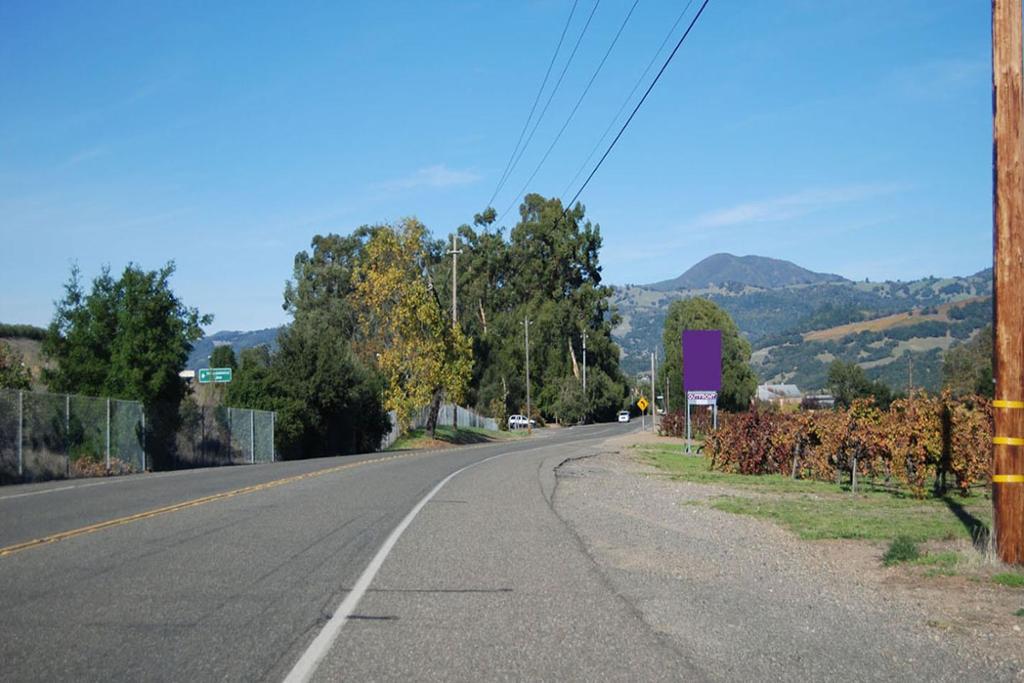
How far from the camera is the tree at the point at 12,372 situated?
35259 mm

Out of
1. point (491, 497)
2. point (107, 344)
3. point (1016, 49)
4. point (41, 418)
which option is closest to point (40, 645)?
point (1016, 49)

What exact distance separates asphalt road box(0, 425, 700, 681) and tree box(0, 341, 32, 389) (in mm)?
19204

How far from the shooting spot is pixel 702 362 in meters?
41.6

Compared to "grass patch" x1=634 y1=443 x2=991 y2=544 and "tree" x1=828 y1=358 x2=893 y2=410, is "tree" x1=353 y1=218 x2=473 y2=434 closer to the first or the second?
"tree" x1=828 y1=358 x2=893 y2=410

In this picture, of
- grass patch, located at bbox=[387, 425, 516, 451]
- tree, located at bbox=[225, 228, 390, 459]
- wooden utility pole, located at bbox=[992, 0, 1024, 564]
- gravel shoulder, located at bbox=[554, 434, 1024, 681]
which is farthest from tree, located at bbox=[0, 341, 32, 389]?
wooden utility pole, located at bbox=[992, 0, 1024, 564]

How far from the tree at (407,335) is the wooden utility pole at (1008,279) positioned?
162 ft

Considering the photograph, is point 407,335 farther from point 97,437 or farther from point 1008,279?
point 1008,279

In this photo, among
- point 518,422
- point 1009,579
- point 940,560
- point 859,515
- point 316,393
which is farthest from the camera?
point 518,422

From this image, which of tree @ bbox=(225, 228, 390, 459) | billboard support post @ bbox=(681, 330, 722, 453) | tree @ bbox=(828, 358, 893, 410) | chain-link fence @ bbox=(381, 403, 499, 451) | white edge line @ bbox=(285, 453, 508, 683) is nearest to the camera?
white edge line @ bbox=(285, 453, 508, 683)

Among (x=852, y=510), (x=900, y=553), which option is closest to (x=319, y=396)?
(x=852, y=510)

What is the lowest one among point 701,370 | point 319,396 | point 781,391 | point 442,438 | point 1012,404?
point 442,438

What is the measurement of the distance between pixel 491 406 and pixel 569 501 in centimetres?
7519

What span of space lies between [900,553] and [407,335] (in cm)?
4962

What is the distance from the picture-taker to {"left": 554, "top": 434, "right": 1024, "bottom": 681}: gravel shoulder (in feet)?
24.2
